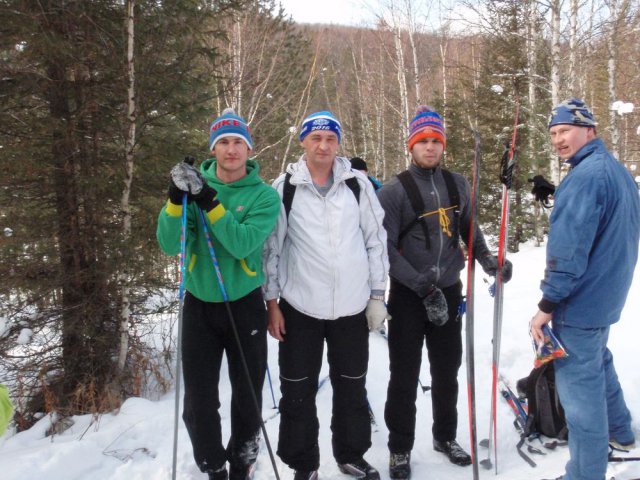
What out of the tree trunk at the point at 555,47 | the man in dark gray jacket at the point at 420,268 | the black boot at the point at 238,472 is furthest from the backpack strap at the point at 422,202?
the tree trunk at the point at 555,47

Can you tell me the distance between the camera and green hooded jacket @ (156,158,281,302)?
239 centimetres

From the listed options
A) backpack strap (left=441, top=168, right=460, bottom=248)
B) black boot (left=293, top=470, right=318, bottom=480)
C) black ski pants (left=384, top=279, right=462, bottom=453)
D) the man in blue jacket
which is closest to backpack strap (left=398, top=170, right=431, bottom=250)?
backpack strap (left=441, top=168, right=460, bottom=248)

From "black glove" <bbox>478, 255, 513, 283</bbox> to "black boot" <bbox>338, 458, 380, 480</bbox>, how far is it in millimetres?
1527

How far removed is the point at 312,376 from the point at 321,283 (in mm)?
610

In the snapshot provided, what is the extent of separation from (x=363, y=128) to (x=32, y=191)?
776 inches

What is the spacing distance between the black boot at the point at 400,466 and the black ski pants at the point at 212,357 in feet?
3.29

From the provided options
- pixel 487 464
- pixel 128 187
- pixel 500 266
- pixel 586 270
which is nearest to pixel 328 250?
pixel 500 266

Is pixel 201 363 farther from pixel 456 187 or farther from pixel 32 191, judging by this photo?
pixel 32 191

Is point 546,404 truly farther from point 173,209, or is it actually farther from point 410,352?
point 173,209

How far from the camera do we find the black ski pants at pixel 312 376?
2.67 metres

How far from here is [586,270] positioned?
2.31 m

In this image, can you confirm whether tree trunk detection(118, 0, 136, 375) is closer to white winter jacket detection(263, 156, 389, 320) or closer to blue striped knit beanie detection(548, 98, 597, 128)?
white winter jacket detection(263, 156, 389, 320)

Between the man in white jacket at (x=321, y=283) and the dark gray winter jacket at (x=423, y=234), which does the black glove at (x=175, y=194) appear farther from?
the dark gray winter jacket at (x=423, y=234)

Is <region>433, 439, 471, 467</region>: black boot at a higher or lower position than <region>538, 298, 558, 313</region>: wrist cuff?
lower
